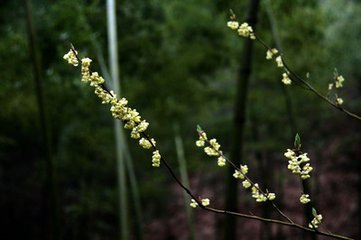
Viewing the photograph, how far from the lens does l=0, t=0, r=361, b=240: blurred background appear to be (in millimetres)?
4777

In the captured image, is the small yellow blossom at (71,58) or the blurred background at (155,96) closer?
the small yellow blossom at (71,58)

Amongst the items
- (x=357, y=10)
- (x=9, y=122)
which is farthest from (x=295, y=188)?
(x=9, y=122)

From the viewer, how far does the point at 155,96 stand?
694cm

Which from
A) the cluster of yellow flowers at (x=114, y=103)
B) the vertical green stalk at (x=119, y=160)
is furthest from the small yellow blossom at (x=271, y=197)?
the vertical green stalk at (x=119, y=160)

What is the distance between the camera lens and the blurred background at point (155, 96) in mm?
4777

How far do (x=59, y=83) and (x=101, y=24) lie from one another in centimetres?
91

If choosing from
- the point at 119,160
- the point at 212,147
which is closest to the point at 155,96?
the point at 119,160

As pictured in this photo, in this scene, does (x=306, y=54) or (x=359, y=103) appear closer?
(x=306, y=54)

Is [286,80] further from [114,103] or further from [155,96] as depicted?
[155,96]

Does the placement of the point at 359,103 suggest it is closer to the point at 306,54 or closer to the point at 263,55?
the point at 306,54

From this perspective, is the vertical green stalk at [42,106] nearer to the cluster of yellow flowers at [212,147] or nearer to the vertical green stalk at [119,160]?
the vertical green stalk at [119,160]

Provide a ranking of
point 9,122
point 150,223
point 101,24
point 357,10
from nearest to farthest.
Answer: point 101,24
point 9,122
point 357,10
point 150,223

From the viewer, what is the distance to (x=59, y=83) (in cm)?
554

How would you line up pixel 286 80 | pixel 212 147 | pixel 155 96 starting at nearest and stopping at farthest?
1. pixel 212 147
2. pixel 286 80
3. pixel 155 96
